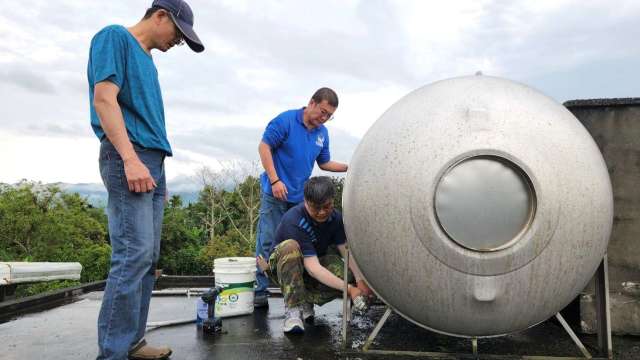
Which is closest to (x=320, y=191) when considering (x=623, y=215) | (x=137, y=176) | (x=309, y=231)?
(x=309, y=231)

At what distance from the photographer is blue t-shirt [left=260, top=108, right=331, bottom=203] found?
4434 millimetres

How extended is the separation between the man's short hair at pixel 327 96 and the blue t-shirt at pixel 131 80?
1.76 metres

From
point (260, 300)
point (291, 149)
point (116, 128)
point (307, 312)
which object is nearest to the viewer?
point (116, 128)

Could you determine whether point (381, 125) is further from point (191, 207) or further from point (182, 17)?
point (191, 207)

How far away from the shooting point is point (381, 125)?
8.54 feet

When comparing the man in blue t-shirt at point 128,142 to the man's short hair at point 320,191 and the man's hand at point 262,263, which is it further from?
the man's hand at point 262,263

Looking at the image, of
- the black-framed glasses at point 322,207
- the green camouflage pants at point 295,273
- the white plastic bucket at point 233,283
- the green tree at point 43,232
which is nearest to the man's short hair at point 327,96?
the black-framed glasses at point 322,207

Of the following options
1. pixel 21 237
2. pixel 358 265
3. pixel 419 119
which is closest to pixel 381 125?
pixel 419 119

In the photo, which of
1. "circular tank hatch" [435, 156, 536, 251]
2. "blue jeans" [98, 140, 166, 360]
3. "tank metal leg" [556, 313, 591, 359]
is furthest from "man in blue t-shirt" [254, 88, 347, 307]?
"tank metal leg" [556, 313, 591, 359]

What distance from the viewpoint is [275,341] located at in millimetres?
3387

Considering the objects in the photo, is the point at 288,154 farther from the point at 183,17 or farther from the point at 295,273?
the point at 183,17

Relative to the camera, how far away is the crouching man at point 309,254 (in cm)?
341

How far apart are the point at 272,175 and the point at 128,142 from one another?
1901 mm

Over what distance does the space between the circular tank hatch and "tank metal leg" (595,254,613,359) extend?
84 centimetres
